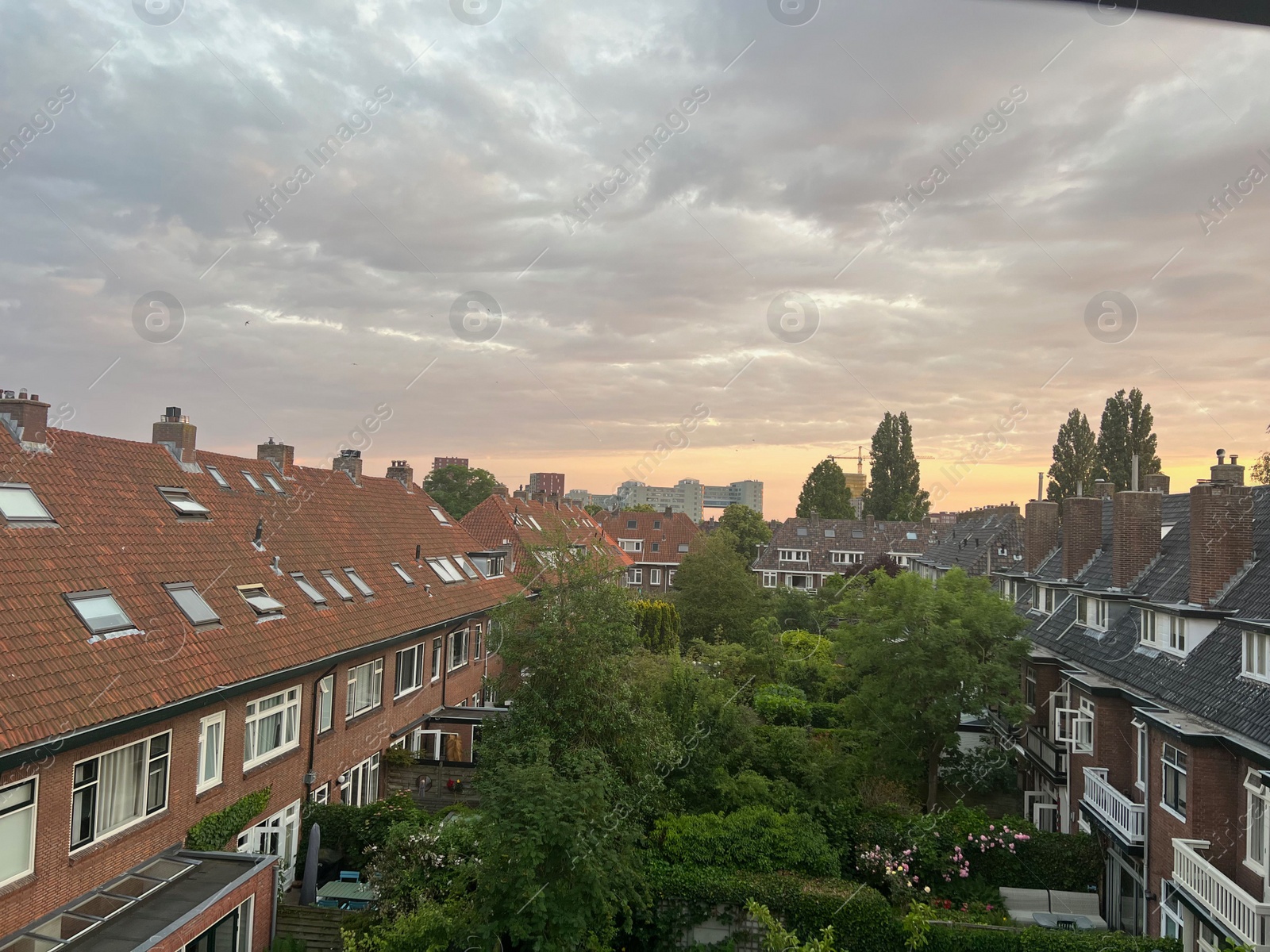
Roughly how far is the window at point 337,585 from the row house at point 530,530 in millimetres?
4115

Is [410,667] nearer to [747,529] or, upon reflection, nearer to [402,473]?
[402,473]

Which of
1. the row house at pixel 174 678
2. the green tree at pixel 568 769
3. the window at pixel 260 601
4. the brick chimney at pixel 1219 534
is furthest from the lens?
the window at pixel 260 601

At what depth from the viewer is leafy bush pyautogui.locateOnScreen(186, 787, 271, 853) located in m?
12.2

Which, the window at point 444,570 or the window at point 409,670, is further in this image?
the window at point 444,570

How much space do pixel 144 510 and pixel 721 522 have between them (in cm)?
5903

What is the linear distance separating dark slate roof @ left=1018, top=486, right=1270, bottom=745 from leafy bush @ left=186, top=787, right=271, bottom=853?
51.8 ft

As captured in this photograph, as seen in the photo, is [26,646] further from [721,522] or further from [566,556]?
[721,522]

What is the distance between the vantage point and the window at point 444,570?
999 inches

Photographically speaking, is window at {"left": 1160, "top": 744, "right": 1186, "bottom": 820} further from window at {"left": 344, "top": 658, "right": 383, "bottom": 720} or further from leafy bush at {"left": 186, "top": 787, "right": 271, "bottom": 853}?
window at {"left": 344, "top": 658, "right": 383, "bottom": 720}

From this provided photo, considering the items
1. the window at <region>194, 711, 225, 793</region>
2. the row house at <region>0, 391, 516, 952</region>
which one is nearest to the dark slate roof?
the row house at <region>0, 391, 516, 952</region>

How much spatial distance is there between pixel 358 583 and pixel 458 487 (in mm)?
43702

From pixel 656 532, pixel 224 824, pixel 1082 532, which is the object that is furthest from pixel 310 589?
pixel 656 532

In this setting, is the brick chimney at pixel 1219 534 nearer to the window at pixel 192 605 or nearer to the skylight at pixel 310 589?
the skylight at pixel 310 589

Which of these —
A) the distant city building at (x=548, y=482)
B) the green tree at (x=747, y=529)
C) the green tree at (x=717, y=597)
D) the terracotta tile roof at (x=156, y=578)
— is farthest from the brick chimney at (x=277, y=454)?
the green tree at (x=747, y=529)
